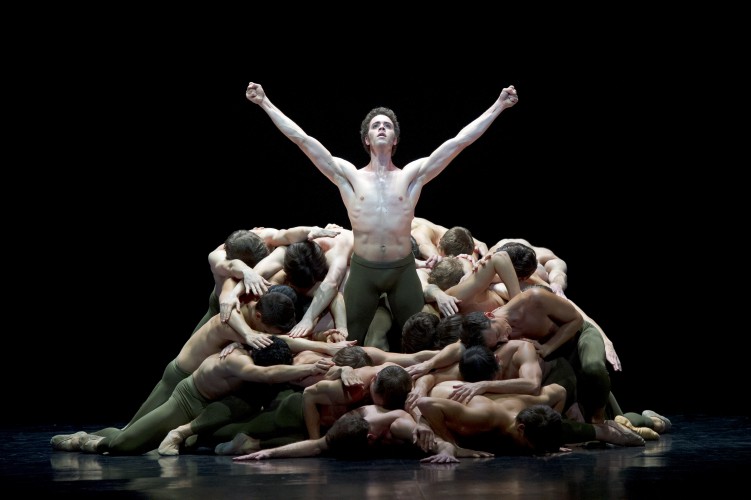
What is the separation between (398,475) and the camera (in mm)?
4996

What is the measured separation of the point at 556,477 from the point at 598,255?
150 inches

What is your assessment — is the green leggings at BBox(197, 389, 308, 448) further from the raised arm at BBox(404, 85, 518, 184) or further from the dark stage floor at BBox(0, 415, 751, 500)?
the raised arm at BBox(404, 85, 518, 184)

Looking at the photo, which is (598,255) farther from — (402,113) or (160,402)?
(160,402)

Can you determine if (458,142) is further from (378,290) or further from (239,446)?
(239,446)

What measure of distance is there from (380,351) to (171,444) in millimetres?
1171

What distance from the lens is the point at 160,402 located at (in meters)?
6.49

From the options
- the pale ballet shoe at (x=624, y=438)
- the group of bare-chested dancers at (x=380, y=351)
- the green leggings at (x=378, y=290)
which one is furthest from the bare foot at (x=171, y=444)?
the pale ballet shoe at (x=624, y=438)

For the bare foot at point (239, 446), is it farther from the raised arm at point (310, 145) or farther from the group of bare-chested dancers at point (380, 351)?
the raised arm at point (310, 145)

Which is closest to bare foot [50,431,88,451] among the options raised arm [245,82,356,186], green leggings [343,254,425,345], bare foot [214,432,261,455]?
bare foot [214,432,261,455]

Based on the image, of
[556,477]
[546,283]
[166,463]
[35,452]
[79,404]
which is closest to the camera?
[556,477]

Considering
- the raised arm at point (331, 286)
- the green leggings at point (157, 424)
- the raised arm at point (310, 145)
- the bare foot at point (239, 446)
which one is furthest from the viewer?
the raised arm at point (310, 145)

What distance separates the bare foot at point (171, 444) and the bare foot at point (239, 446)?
213 millimetres

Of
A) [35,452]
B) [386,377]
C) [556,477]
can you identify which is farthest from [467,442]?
[35,452]

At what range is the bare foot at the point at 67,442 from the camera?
20.3ft
